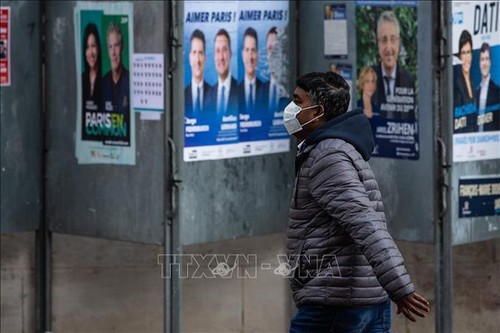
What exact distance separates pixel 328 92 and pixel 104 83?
7.00 ft

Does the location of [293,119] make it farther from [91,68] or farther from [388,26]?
[91,68]

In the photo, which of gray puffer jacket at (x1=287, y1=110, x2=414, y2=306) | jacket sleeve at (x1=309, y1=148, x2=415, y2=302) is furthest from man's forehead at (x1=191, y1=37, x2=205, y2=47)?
jacket sleeve at (x1=309, y1=148, x2=415, y2=302)

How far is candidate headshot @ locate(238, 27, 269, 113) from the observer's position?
21.5ft

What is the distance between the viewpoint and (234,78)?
6504mm

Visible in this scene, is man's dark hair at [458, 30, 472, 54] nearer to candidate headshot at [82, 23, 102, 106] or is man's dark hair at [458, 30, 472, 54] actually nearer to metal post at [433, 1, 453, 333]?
metal post at [433, 1, 453, 333]

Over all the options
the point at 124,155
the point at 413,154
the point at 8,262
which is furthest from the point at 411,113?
the point at 8,262

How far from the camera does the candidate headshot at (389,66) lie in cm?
630

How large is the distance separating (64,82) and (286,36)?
48.2 inches

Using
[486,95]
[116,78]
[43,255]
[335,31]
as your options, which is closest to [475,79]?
[486,95]

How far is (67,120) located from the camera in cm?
673

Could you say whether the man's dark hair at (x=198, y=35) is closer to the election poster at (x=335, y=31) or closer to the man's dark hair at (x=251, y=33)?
the man's dark hair at (x=251, y=33)

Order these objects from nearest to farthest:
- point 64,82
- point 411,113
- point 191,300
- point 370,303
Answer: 1. point 370,303
2. point 411,113
3. point 64,82
4. point 191,300

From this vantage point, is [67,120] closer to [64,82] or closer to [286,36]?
[64,82]

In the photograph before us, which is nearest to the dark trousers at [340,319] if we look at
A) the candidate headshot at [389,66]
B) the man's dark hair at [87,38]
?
the candidate headshot at [389,66]
